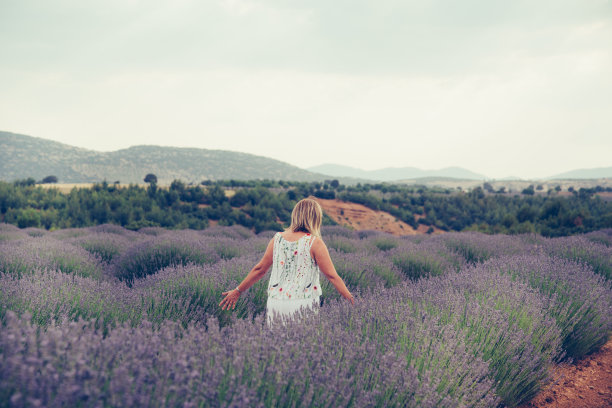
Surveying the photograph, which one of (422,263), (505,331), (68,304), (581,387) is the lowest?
(581,387)

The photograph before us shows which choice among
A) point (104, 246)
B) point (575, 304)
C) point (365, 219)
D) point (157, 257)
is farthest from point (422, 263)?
point (365, 219)

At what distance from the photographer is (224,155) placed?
10262 cm

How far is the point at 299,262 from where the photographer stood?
9.52 ft

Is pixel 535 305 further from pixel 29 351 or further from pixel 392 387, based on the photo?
pixel 29 351

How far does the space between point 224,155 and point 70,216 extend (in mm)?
88845

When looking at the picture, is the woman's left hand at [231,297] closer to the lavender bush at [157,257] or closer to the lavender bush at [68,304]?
the lavender bush at [68,304]

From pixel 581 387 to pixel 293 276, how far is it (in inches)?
108

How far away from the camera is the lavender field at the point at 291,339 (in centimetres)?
127

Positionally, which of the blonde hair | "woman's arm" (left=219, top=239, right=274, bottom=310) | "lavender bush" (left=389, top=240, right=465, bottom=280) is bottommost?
"lavender bush" (left=389, top=240, right=465, bottom=280)

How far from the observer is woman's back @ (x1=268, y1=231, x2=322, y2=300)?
113 inches

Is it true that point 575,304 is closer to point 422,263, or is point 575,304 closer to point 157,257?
point 422,263

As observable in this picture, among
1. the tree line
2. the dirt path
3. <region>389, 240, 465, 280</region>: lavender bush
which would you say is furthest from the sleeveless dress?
the tree line

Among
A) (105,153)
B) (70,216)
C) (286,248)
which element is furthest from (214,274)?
(105,153)

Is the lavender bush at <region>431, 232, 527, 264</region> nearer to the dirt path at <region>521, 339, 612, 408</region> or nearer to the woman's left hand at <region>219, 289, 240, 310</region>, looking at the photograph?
the dirt path at <region>521, 339, 612, 408</region>
